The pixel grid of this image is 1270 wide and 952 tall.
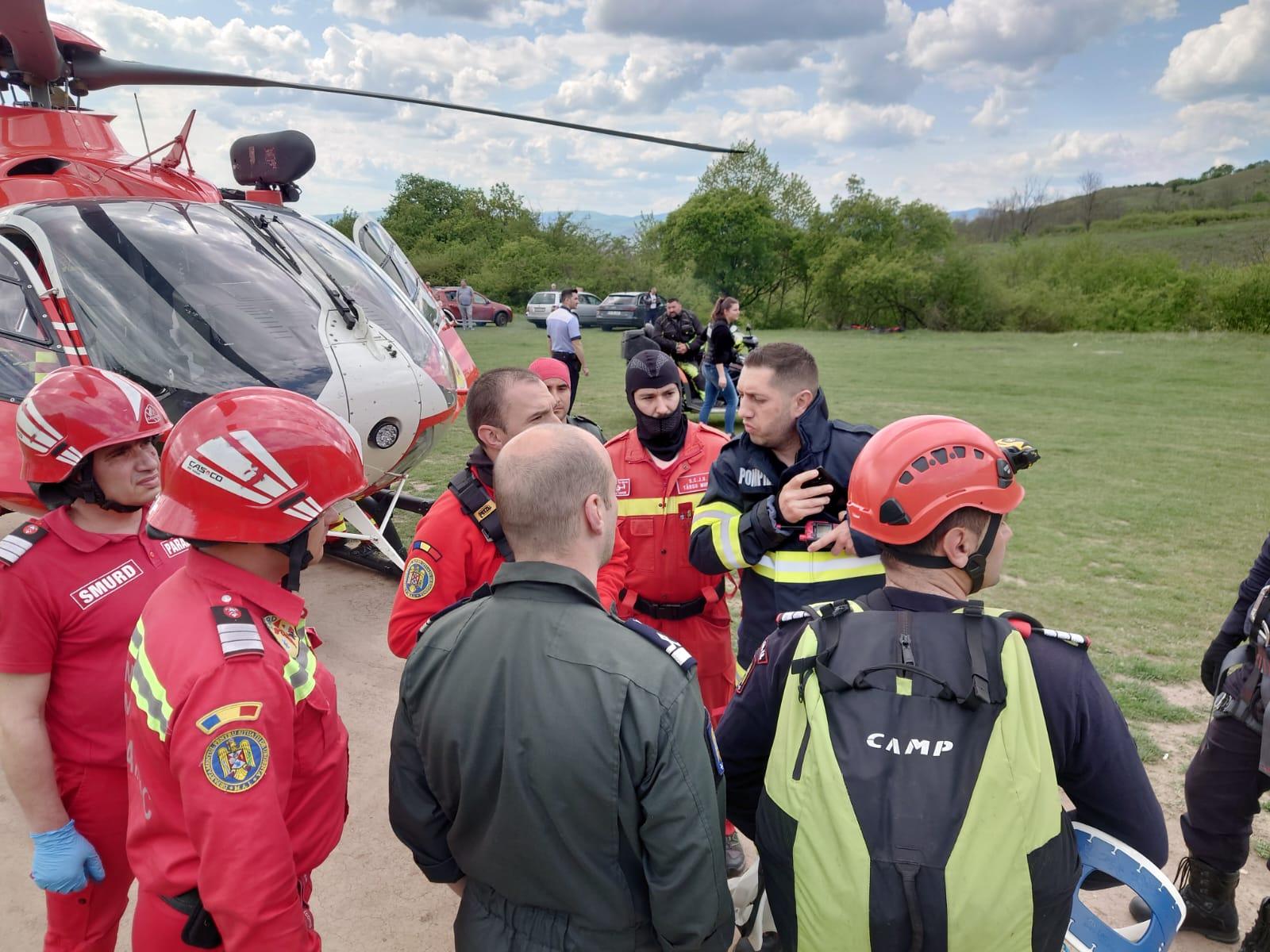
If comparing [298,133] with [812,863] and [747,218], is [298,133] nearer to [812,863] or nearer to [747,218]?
[812,863]

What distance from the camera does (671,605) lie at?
3.36m

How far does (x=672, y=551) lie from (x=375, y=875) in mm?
1883

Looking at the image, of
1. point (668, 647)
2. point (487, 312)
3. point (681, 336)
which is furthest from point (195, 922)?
point (487, 312)

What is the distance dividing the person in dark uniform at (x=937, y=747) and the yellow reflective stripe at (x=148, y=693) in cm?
122

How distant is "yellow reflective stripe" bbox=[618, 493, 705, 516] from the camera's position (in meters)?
3.38

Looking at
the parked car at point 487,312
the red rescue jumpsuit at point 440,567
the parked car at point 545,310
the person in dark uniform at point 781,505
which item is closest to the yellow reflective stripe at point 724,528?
the person in dark uniform at point 781,505

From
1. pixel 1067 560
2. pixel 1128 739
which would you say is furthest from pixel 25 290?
pixel 1067 560

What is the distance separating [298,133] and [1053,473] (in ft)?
30.0

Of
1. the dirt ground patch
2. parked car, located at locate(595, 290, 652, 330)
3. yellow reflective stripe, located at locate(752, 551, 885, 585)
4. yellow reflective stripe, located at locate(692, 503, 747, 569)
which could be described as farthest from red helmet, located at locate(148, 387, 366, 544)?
parked car, located at locate(595, 290, 652, 330)

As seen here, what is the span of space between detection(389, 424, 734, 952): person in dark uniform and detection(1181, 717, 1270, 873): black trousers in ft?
7.47

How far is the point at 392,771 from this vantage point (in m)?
1.73

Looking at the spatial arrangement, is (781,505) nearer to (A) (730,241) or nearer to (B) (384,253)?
(B) (384,253)

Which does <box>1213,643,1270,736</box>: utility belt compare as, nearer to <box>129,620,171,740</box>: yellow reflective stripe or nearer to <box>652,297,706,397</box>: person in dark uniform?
<box>129,620,171,740</box>: yellow reflective stripe

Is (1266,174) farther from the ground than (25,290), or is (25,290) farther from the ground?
(1266,174)
